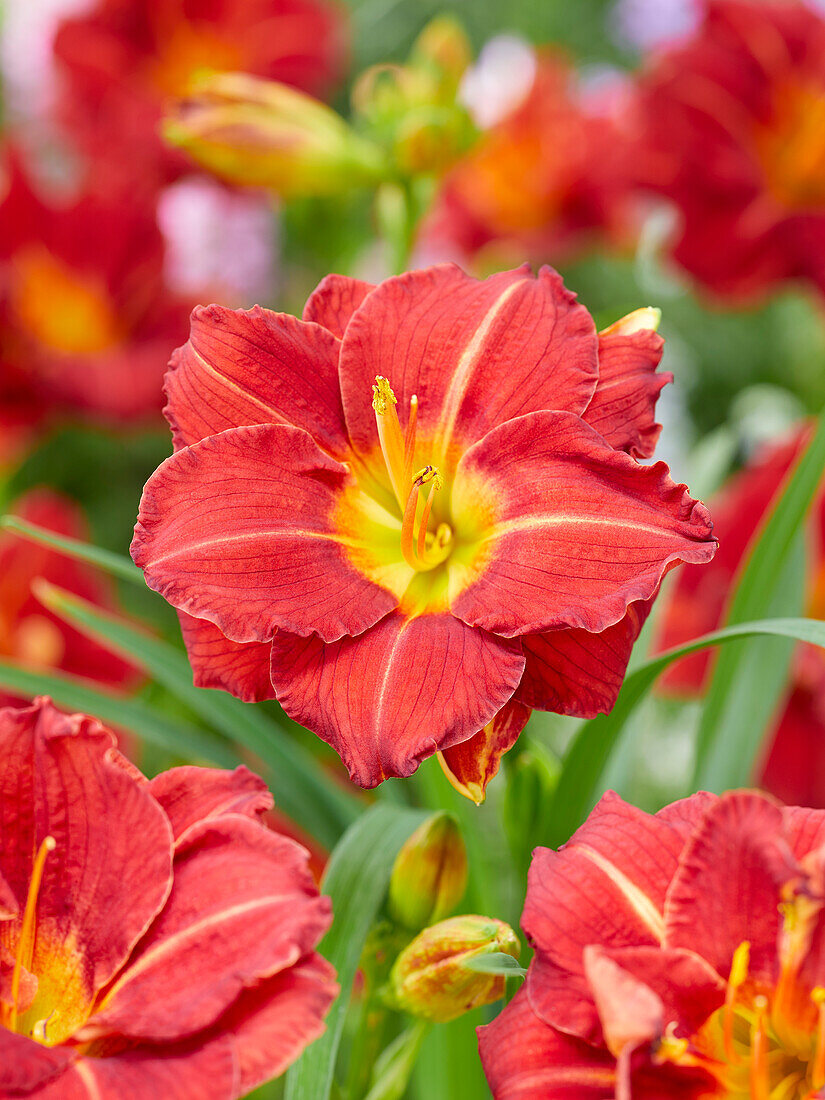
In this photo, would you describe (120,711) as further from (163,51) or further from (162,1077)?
(163,51)

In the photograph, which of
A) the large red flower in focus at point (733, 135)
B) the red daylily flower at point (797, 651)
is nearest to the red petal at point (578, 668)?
the red daylily flower at point (797, 651)

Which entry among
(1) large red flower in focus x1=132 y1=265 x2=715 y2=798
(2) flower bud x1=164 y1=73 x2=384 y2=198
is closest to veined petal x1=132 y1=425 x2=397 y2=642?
(1) large red flower in focus x1=132 y1=265 x2=715 y2=798

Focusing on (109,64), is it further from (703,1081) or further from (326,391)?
(703,1081)

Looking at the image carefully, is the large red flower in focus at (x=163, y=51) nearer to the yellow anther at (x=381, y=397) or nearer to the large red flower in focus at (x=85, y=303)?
the large red flower in focus at (x=85, y=303)

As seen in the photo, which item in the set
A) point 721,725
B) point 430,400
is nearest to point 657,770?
point 721,725

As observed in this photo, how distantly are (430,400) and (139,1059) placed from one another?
20 cm

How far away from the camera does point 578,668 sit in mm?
317

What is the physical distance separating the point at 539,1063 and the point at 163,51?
0.85m

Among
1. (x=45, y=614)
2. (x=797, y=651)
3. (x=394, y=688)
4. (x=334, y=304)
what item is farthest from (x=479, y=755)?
(x=45, y=614)

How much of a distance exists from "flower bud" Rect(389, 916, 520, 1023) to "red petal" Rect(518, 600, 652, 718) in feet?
0.20

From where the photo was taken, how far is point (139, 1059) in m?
0.27

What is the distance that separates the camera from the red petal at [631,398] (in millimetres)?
334

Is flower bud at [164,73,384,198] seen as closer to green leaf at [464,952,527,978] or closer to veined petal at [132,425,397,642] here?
veined petal at [132,425,397,642]

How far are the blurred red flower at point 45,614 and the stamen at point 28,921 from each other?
44 centimetres
